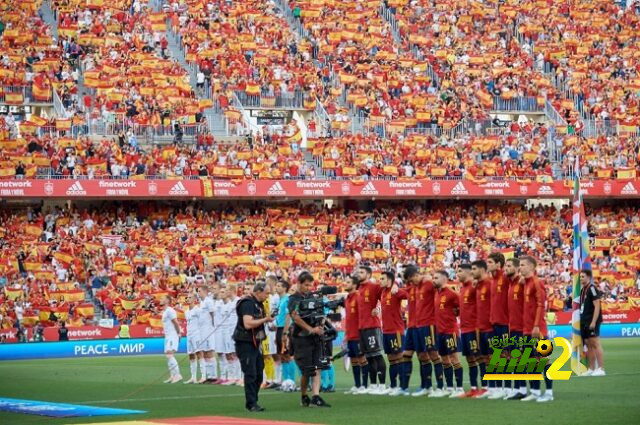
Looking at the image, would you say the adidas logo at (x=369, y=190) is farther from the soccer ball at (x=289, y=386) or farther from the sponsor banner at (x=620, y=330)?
the soccer ball at (x=289, y=386)

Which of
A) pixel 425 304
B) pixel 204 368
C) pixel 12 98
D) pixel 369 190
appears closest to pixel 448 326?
pixel 425 304

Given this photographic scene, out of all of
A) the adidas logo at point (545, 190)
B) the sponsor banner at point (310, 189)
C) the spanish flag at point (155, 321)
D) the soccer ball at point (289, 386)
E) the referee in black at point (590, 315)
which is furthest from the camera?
the adidas logo at point (545, 190)

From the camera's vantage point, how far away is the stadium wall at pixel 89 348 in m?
38.5

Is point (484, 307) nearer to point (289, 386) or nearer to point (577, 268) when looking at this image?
point (577, 268)

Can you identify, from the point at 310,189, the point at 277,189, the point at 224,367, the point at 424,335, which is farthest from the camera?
the point at 310,189

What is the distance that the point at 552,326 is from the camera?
139 ft

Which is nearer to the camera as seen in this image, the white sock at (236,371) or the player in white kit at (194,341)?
Answer: the white sock at (236,371)

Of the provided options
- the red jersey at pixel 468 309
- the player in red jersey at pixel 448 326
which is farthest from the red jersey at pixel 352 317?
the red jersey at pixel 468 309

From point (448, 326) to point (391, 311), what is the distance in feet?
4.87

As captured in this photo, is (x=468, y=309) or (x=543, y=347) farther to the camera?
(x=468, y=309)

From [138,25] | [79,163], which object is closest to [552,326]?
[79,163]

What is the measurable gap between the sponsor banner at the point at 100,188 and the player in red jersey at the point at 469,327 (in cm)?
2605

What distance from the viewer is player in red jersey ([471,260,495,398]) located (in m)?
20.0

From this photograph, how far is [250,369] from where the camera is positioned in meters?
19.3
